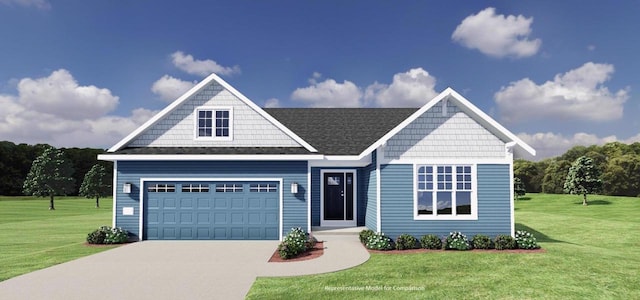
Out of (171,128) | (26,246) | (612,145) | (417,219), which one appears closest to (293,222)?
(417,219)

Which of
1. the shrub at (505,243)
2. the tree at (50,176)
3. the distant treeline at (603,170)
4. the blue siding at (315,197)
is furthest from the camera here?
the distant treeline at (603,170)

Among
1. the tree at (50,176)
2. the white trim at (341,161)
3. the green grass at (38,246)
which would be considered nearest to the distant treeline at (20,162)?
the tree at (50,176)

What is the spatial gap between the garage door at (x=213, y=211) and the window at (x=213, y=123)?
2.12 m

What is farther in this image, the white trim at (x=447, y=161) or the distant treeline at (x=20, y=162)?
the distant treeline at (x=20, y=162)

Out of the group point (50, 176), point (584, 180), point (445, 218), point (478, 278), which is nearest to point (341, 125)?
point (445, 218)

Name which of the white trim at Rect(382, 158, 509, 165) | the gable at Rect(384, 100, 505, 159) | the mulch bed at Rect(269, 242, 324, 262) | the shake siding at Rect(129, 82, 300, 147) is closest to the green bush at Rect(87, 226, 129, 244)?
the shake siding at Rect(129, 82, 300, 147)

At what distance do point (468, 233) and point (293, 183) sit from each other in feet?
23.1

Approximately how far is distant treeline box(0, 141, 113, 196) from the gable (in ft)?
162

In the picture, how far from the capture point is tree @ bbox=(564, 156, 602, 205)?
3881 cm

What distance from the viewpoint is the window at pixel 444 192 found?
15.1 meters

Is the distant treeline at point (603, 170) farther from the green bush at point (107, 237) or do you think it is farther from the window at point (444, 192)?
the green bush at point (107, 237)

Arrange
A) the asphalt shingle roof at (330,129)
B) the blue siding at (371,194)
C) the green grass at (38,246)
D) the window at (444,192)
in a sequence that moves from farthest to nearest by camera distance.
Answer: the asphalt shingle roof at (330,129) → the blue siding at (371,194) → the window at (444,192) → the green grass at (38,246)

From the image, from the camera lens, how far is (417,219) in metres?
15.0

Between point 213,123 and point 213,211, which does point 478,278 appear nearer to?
point 213,211
